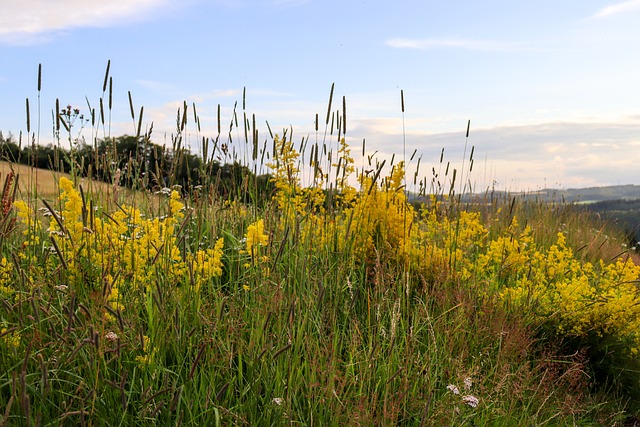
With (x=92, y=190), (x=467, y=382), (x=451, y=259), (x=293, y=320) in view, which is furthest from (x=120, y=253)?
(x=451, y=259)

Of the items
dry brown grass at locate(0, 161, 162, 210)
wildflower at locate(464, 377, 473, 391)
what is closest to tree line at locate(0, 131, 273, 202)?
dry brown grass at locate(0, 161, 162, 210)

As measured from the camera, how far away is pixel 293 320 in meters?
2.94

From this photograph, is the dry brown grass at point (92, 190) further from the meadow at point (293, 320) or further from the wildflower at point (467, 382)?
the wildflower at point (467, 382)

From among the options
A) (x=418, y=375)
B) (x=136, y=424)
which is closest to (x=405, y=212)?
(x=418, y=375)

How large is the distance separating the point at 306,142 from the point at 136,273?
2.00m

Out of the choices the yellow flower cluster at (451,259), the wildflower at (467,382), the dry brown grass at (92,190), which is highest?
the dry brown grass at (92,190)

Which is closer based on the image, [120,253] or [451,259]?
[120,253]

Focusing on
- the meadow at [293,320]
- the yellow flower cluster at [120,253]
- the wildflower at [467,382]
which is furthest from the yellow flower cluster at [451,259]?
the wildflower at [467,382]

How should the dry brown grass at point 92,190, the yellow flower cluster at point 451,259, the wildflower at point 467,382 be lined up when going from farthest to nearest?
the yellow flower cluster at point 451,259 → the dry brown grass at point 92,190 → the wildflower at point 467,382

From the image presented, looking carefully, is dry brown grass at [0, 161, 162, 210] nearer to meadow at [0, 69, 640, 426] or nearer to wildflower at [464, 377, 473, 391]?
meadow at [0, 69, 640, 426]

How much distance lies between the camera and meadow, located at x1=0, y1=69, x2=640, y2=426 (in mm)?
2604

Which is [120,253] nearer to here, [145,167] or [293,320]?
[293,320]

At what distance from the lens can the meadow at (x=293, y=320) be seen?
8.54 ft

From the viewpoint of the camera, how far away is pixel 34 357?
278 cm
